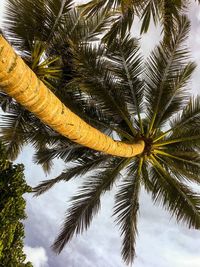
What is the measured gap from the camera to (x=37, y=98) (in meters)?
4.65

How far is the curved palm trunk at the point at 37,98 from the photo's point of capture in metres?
3.86

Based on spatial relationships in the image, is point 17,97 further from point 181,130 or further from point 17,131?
point 181,130

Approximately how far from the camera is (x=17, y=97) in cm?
438

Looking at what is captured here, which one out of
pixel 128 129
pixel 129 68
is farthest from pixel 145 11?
pixel 128 129

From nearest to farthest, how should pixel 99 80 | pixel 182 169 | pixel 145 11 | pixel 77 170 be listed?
pixel 145 11
pixel 99 80
pixel 182 169
pixel 77 170

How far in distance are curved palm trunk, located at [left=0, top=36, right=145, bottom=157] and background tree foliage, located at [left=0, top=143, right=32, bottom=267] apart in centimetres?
112

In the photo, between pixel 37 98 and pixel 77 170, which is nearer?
pixel 37 98

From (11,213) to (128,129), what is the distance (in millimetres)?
5283

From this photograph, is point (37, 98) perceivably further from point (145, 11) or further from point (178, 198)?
point (178, 198)

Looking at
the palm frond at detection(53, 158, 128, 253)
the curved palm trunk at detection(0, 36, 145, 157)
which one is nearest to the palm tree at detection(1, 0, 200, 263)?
the palm frond at detection(53, 158, 128, 253)

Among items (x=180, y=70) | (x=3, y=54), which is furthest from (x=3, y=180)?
(x=180, y=70)

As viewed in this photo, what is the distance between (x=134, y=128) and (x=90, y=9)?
4080 mm

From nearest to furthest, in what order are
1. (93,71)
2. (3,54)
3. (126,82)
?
(3,54), (93,71), (126,82)

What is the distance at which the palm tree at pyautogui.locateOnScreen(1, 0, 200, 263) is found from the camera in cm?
976
